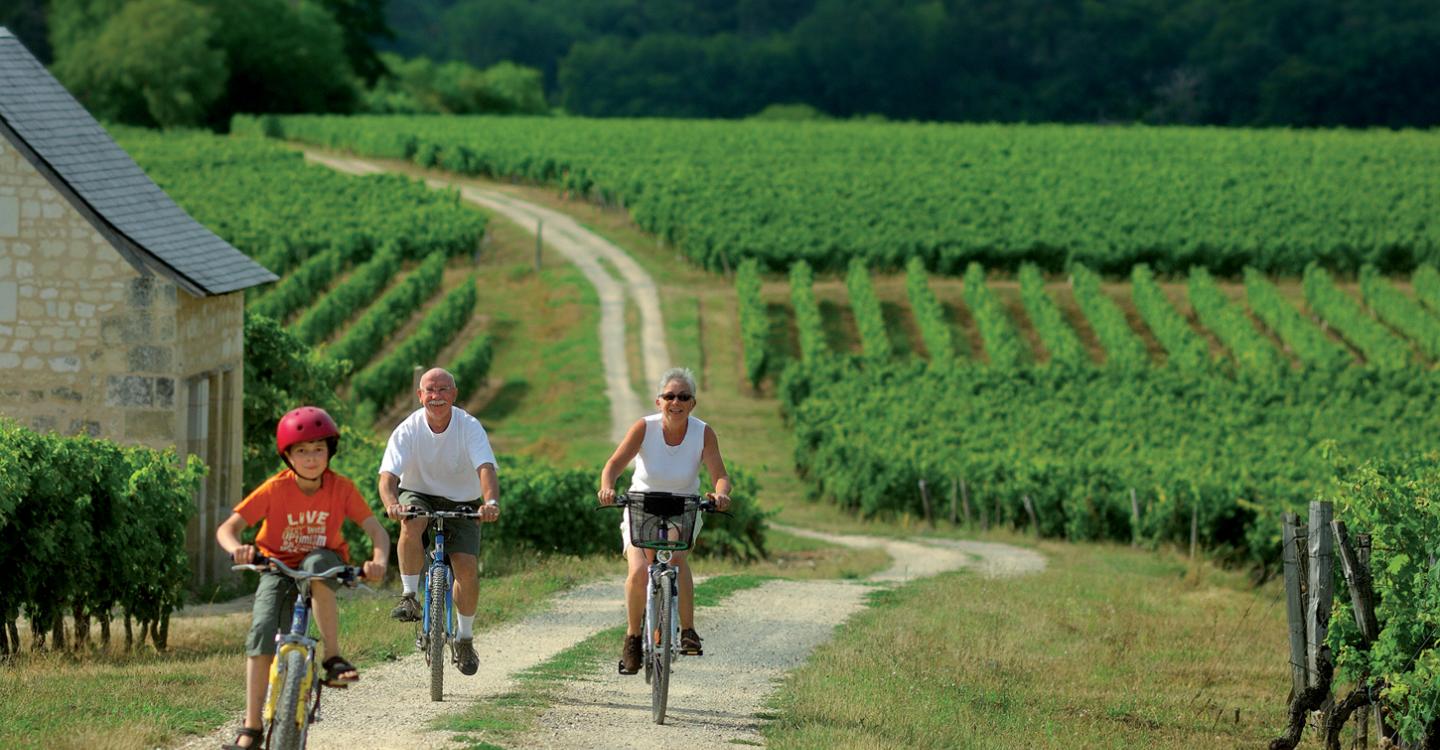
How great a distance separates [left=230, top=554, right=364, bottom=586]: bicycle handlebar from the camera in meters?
9.23

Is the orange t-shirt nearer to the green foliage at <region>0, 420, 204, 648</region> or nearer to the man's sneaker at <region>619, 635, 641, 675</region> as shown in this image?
the man's sneaker at <region>619, 635, 641, 675</region>

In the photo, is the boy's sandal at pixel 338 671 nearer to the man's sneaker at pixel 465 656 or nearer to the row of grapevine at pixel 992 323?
the man's sneaker at pixel 465 656

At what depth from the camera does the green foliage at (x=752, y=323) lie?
47.4 metres

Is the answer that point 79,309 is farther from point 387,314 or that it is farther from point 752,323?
point 752,323

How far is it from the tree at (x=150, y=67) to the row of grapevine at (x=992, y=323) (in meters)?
44.9

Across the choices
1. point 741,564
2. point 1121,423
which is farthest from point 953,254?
point 741,564

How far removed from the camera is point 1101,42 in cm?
12875

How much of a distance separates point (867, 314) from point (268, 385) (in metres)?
29.3

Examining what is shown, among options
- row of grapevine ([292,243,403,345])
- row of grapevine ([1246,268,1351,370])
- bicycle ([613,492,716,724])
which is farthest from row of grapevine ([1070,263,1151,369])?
bicycle ([613,492,716,724])

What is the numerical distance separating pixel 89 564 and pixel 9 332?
A: 6717mm

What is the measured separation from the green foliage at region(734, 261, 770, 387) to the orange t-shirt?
37.8 m

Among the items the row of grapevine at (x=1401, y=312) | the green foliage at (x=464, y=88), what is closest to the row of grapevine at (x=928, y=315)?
the row of grapevine at (x=1401, y=312)

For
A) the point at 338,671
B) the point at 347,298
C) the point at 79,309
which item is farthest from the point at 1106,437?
the point at 338,671

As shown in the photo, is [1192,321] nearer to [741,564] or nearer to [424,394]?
[741,564]
